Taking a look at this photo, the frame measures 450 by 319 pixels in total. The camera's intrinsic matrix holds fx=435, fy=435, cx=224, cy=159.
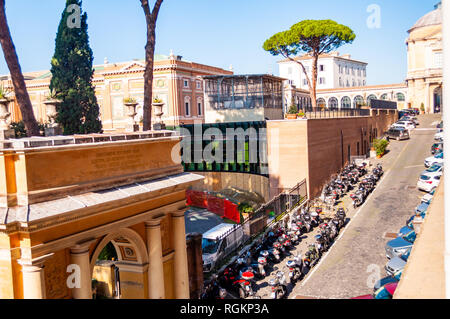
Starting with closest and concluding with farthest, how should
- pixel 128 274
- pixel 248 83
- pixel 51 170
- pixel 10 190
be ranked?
pixel 10 190
pixel 51 170
pixel 128 274
pixel 248 83

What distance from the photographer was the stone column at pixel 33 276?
27.5ft

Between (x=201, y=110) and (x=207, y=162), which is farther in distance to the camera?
(x=201, y=110)

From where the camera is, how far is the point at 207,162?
30.0 m

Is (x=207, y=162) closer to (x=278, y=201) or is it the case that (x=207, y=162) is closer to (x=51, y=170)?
(x=278, y=201)

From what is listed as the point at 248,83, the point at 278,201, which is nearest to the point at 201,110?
the point at 248,83

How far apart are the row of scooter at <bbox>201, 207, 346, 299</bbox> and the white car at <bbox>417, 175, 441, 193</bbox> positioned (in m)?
7.19

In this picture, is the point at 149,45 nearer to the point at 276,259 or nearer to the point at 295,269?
the point at 276,259

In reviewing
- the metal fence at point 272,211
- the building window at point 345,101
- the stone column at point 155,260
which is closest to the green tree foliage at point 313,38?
the metal fence at point 272,211

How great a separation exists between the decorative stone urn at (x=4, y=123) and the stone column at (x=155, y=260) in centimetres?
409

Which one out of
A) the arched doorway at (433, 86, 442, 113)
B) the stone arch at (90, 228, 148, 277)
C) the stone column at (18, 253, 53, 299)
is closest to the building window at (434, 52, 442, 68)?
the arched doorway at (433, 86, 442, 113)

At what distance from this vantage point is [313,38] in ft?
139

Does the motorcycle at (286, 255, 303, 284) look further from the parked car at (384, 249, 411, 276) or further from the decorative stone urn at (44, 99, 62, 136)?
the decorative stone urn at (44, 99, 62, 136)

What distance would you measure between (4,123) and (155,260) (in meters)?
5.15
